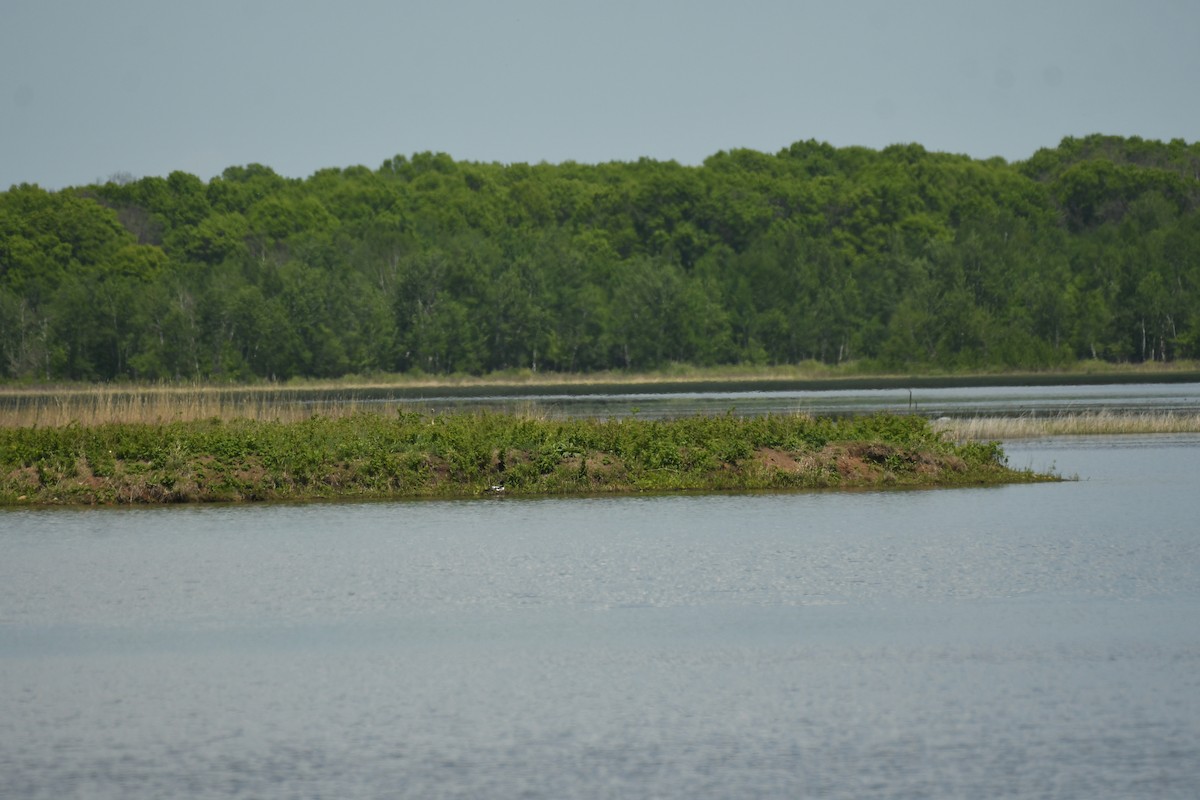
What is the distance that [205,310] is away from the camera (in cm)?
11994

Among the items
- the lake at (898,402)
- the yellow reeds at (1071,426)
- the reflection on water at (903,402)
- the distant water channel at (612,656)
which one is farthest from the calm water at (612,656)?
the reflection on water at (903,402)

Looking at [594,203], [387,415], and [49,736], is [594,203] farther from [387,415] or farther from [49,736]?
[49,736]

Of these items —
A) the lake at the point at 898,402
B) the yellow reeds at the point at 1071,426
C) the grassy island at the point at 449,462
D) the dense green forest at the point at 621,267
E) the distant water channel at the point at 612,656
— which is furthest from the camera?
the dense green forest at the point at 621,267

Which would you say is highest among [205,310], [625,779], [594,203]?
[594,203]

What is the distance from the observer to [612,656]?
17.4 metres

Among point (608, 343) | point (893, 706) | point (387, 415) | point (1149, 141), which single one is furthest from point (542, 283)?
point (893, 706)

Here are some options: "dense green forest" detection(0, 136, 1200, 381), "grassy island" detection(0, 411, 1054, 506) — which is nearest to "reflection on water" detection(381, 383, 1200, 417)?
"grassy island" detection(0, 411, 1054, 506)

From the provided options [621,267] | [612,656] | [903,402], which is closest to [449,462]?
[612,656]

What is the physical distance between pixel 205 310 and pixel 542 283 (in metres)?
28.4

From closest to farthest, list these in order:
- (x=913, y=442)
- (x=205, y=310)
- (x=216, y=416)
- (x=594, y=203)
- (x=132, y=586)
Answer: (x=132, y=586) → (x=913, y=442) → (x=216, y=416) → (x=205, y=310) → (x=594, y=203)

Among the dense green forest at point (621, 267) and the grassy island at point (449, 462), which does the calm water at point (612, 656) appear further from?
the dense green forest at point (621, 267)

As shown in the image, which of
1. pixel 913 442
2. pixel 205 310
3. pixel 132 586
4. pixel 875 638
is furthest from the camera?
pixel 205 310

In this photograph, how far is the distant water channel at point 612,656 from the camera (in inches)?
513

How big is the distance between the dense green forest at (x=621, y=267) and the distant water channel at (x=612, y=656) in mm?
89242
